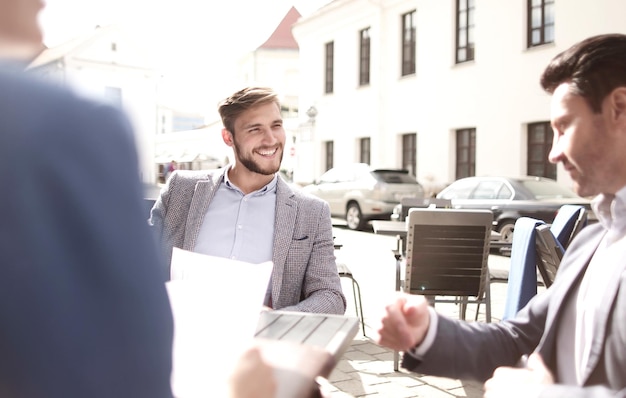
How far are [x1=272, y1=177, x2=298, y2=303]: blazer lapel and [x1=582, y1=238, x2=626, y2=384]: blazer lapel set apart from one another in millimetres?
1368

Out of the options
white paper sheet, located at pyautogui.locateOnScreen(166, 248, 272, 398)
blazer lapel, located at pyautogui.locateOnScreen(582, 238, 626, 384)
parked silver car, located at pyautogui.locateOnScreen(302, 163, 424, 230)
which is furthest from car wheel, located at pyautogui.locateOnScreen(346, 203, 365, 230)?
white paper sheet, located at pyautogui.locateOnScreen(166, 248, 272, 398)

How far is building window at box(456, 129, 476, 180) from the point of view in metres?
18.7

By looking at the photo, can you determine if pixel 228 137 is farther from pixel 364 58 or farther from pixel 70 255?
pixel 364 58

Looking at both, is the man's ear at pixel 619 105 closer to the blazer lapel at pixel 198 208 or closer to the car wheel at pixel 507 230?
the blazer lapel at pixel 198 208

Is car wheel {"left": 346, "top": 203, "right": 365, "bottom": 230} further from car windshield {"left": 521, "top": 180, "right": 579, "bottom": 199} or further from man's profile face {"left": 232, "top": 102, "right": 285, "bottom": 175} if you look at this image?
man's profile face {"left": 232, "top": 102, "right": 285, "bottom": 175}

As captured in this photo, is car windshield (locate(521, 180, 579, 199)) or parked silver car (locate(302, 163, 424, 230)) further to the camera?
parked silver car (locate(302, 163, 424, 230))

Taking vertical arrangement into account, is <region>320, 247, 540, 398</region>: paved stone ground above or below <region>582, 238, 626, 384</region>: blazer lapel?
below

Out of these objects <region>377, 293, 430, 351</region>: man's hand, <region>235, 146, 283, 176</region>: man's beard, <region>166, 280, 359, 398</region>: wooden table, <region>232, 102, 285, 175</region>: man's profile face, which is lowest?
<region>377, 293, 430, 351</region>: man's hand

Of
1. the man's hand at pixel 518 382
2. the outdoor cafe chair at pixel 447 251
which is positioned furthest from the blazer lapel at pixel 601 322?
the outdoor cafe chair at pixel 447 251

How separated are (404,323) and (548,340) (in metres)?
0.40

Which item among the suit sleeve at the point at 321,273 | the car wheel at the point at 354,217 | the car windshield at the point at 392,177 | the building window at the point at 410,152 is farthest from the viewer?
the building window at the point at 410,152

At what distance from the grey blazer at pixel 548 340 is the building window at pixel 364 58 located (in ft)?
72.5

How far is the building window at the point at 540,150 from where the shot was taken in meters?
16.1

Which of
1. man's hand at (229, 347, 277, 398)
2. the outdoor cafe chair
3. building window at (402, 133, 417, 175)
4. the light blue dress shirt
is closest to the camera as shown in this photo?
man's hand at (229, 347, 277, 398)
